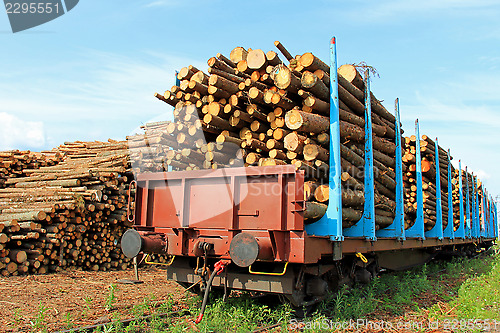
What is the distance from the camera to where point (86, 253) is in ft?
34.6

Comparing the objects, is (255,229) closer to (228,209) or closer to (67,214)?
(228,209)

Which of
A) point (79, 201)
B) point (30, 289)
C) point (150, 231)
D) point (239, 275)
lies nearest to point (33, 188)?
point (79, 201)

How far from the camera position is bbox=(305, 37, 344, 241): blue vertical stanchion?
18.1 feet

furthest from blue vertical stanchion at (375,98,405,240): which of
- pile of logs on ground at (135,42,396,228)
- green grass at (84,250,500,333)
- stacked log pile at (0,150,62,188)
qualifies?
stacked log pile at (0,150,62,188)

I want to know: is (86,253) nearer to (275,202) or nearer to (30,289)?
(30,289)

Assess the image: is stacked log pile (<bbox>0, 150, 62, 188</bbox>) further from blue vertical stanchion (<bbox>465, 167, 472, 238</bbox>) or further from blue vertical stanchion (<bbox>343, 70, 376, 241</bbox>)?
blue vertical stanchion (<bbox>465, 167, 472, 238</bbox>)

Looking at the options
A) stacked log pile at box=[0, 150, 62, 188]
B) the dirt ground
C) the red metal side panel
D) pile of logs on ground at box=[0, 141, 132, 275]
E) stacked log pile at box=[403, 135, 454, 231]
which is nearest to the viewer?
the red metal side panel

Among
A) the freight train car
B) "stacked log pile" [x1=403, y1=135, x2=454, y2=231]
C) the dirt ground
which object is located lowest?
the dirt ground

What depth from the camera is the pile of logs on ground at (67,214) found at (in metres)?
9.20

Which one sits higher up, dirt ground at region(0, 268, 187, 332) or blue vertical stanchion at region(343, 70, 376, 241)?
blue vertical stanchion at region(343, 70, 376, 241)

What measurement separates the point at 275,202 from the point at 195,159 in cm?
203

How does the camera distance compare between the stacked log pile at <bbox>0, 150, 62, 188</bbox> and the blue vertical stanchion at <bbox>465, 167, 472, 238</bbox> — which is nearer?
the stacked log pile at <bbox>0, 150, 62, 188</bbox>

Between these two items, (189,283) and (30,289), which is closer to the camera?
(189,283)

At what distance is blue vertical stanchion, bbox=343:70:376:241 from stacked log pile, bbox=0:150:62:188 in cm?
974
